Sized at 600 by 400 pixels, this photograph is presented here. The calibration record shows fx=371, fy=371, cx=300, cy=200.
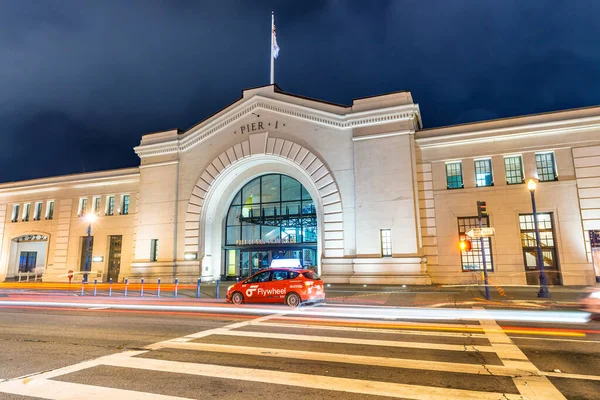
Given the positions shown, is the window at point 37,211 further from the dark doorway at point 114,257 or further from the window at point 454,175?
the window at point 454,175

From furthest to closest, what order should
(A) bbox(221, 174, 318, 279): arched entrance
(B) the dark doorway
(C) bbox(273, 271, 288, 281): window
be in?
(B) the dark doorway, (A) bbox(221, 174, 318, 279): arched entrance, (C) bbox(273, 271, 288, 281): window

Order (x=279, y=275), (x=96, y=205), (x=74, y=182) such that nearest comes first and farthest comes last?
(x=279, y=275) → (x=96, y=205) → (x=74, y=182)

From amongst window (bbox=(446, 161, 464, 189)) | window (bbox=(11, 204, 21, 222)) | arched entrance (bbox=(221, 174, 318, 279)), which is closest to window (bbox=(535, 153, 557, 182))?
window (bbox=(446, 161, 464, 189))

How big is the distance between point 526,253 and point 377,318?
1522cm

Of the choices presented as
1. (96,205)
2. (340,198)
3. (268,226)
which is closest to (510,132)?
(340,198)

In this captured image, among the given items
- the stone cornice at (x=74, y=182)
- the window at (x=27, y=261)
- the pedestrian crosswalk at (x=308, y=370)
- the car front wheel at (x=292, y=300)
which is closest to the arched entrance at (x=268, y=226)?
the stone cornice at (x=74, y=182)

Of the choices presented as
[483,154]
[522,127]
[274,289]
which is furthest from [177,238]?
[522,127]

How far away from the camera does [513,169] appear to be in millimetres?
23703

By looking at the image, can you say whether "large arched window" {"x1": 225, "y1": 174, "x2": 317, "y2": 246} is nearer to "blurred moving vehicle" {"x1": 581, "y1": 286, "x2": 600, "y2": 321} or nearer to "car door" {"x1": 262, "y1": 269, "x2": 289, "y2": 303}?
"car door" {"x1": 262, "y1": 269, "x2": 289, "y2": 303}

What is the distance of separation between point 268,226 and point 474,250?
15.6 m

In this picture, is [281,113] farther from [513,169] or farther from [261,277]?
[513,169]

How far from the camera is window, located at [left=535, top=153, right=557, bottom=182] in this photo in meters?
22.9

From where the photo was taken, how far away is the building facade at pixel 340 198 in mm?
22594

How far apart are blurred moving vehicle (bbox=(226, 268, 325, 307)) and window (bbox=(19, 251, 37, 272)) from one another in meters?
34.0
